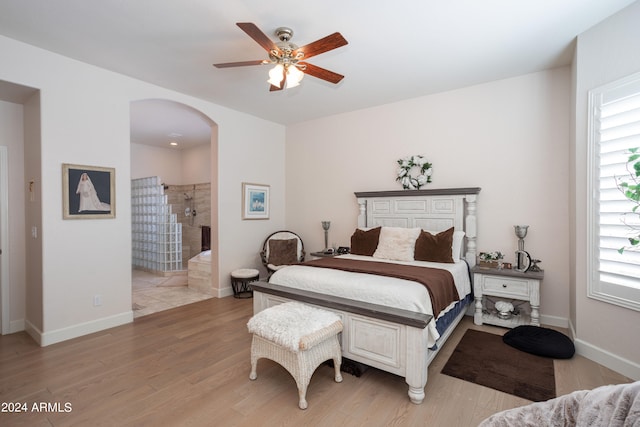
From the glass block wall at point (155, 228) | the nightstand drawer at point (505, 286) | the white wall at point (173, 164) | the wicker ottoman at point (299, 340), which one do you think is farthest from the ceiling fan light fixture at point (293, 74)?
the white wall at point (173, 164)

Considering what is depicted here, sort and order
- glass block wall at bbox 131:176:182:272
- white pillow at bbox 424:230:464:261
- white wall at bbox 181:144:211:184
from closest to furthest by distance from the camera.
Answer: white pillow at bbox 424:230:464:261
glass block wall at bbox 131:176:182:272
white wall at bbox 181:144:211:184

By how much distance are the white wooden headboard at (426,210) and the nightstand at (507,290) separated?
0.34 metres

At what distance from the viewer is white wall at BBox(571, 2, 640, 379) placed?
2361 millimetres

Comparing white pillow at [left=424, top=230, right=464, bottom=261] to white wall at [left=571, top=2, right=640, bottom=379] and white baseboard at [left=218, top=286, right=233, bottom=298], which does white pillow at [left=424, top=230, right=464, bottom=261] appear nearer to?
white wall at [left=571, top=2, right=640, bottom=379]

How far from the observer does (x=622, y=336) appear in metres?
2.42

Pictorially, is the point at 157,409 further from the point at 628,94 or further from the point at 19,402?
the point at 628,94

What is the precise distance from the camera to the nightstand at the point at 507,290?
3188mm

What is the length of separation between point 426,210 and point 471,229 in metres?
0.61

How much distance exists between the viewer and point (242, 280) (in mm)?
4602

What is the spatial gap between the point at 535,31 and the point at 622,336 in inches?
106

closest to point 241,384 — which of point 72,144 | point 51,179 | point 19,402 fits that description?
point 19,402

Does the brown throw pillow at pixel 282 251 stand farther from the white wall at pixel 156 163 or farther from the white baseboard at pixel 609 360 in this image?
the white wall at pixel 156 163

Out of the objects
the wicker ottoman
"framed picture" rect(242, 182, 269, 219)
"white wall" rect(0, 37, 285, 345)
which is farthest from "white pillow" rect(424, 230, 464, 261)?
"white wall" rect(0, 37, 285, 345)

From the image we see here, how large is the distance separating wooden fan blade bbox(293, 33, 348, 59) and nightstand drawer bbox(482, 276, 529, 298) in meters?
2.90
